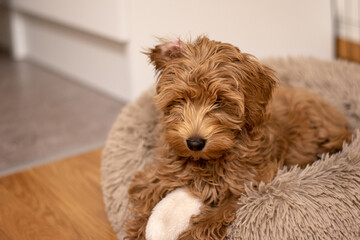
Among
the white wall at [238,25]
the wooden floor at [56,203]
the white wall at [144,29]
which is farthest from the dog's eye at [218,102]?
the white wall at [144,29]

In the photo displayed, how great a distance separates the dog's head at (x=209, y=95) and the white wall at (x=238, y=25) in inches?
43.4

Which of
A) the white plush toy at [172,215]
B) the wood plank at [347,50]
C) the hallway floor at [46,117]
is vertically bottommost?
the hallway floor at [46,117]

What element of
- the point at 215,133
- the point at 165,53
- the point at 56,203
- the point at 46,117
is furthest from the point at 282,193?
the point at 46,117

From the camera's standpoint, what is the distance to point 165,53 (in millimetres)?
1787

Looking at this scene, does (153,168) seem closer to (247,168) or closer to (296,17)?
(247,168)

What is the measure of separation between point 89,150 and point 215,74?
1.40 meters

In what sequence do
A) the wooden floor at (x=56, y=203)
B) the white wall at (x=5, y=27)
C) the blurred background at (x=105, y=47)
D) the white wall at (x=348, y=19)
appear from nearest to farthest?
the wooden floor at (x=56, y=203)
the blurred background at (x=105, y=47)
the white wall at (x=348, y=19)
the white wall at (x=5, y=27)

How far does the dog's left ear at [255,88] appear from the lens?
167cm

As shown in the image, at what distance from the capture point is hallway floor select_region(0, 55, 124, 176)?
2.84 metres

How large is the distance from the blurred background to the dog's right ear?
44.3 inches

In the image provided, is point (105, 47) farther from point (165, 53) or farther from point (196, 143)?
point (196, 143)

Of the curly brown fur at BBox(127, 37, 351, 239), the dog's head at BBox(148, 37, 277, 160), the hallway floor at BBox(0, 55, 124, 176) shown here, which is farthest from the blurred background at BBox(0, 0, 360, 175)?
the dog's head at BBox(148, 37, 277, 160)

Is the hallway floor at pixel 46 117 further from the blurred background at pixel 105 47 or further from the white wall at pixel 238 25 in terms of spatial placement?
the white wall at pixel 238 25

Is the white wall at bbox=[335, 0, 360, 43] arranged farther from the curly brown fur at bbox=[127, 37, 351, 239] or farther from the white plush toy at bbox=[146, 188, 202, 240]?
the white plush toy at bbox=[146, 188, 202, 240]
